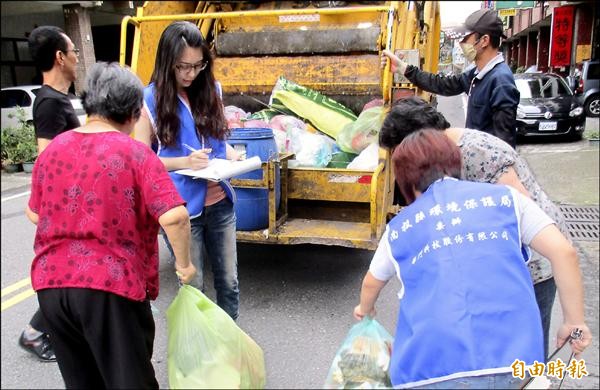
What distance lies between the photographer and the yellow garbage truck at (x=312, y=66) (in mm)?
3506

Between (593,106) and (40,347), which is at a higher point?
(593,106)

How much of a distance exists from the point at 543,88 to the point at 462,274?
36.7ft

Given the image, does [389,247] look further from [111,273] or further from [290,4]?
[290,4]

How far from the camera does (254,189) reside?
3.51 metres

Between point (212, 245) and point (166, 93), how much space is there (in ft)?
2.69

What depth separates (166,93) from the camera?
92.0 inches

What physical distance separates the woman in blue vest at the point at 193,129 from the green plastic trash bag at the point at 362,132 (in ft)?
5.19

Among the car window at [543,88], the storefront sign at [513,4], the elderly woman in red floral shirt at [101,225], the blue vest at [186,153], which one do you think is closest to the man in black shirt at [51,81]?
the blue vest at [186,153]

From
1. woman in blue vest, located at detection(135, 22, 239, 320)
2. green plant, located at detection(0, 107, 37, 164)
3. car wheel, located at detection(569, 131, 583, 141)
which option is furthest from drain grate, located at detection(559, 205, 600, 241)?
green plant, located at detection(0, 107, 37, 164)

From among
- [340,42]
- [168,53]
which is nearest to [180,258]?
[168,53]

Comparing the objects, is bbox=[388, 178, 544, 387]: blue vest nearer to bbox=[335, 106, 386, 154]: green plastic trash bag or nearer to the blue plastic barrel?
the blue plastic barrel

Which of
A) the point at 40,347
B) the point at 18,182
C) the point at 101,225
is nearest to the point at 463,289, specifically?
the point at 101,225

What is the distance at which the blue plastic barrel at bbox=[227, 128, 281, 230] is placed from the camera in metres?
3.34

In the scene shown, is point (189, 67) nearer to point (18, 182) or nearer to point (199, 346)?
point (199, 346)
